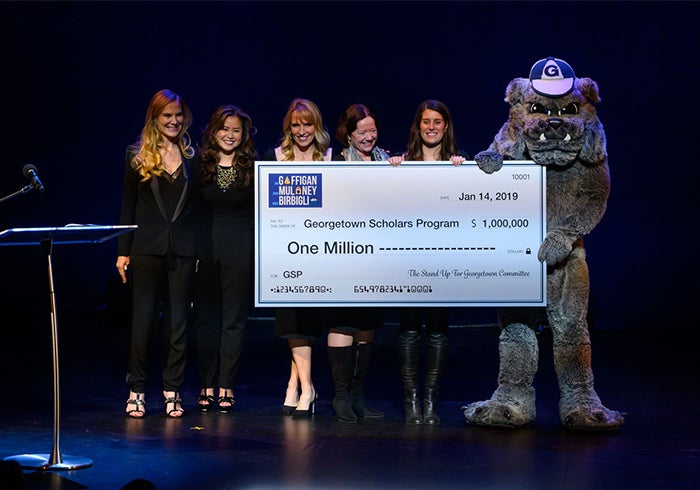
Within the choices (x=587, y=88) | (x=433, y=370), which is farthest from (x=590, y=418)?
(x=587, y=88)

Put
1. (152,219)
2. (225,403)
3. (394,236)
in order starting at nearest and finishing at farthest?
(394,236) → (152,219) → (225,403)

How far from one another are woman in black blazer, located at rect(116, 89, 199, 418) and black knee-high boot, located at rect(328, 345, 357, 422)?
0.74m

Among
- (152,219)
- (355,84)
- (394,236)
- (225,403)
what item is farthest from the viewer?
(355,84)

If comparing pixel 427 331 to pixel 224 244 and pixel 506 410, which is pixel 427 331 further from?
pixel 224 244

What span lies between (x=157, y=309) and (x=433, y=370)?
1.33 m

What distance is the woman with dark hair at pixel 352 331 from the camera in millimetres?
5254

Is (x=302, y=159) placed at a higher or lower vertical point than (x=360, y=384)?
higher

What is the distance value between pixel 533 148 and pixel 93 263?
17.9ft

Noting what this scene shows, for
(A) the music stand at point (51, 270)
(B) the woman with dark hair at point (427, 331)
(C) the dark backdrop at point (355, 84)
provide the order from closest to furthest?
(A) the music stand at point (51, 270) → (B) the woman with dark hair at point (427, 331) → (C) the dark backdrop at point (355, 84)

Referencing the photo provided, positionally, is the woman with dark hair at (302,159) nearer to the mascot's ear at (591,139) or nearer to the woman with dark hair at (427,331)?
the woman with dark hair at (427,331)

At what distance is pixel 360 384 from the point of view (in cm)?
541

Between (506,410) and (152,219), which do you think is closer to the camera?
(506,410)

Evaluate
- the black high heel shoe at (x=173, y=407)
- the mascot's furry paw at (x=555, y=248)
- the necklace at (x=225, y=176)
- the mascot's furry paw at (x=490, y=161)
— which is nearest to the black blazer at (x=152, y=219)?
the necklace at (x=225, y=176)

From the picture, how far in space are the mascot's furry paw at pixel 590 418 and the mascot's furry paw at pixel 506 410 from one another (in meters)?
0.16
